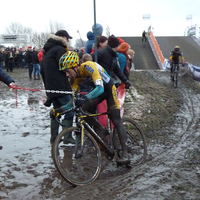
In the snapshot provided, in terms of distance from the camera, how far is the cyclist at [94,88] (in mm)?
5091

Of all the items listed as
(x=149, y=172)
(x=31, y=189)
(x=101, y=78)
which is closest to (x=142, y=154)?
(x=149, y=172)

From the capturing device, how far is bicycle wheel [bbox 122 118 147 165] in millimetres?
6027

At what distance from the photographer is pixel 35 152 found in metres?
6.46

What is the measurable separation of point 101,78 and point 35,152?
203 cm

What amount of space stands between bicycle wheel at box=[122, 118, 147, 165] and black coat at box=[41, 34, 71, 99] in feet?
4.32

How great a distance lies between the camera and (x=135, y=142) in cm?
617

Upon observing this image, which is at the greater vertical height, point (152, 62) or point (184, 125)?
point (184, 125)

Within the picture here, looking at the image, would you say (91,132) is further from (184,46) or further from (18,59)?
(184,46)

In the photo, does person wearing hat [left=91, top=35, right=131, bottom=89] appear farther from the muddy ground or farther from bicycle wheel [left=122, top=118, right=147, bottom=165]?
the muddy ground

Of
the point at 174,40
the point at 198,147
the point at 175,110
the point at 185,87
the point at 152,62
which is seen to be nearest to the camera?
the point at 198,147

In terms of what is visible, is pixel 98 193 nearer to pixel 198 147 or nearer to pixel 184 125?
pixel 198 147

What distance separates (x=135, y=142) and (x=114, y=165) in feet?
2.02

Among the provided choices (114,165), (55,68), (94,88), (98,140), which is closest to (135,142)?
(114,165)

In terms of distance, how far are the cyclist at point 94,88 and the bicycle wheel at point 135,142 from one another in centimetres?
37
